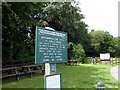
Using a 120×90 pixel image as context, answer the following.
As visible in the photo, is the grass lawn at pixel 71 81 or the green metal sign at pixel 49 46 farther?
the grass lawn at pixel 71 81

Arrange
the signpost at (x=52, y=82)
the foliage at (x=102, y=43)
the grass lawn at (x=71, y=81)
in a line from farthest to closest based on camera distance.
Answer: the foliage at (x=102, y=43) < the grass lawn at (x=71, y=81) < the signpost at (x=52, y=82)

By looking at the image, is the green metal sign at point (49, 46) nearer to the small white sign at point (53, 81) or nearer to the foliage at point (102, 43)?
the small white sign at point (53, 81)

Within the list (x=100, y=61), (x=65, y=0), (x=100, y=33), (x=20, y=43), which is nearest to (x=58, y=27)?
(x=65, y=0)

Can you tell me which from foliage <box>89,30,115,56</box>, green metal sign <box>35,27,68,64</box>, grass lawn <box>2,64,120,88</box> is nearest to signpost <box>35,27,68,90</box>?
green metal sign <box>35,27,68,64</box>

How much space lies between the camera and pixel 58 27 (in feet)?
115

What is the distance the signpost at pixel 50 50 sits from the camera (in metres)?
6.15

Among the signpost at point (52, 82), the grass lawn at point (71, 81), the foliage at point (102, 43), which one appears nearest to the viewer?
the signpost at point (52, 82)

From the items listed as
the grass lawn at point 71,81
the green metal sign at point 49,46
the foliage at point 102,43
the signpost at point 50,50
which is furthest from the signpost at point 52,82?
the foliage at point 102,43

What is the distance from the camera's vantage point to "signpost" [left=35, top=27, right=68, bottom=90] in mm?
6148

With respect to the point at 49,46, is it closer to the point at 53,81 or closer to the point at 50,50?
the point at 50,50

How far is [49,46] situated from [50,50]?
5.0 inches

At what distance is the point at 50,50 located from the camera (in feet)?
21.7

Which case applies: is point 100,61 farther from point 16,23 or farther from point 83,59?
point 16,23

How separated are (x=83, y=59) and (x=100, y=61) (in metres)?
2.89
